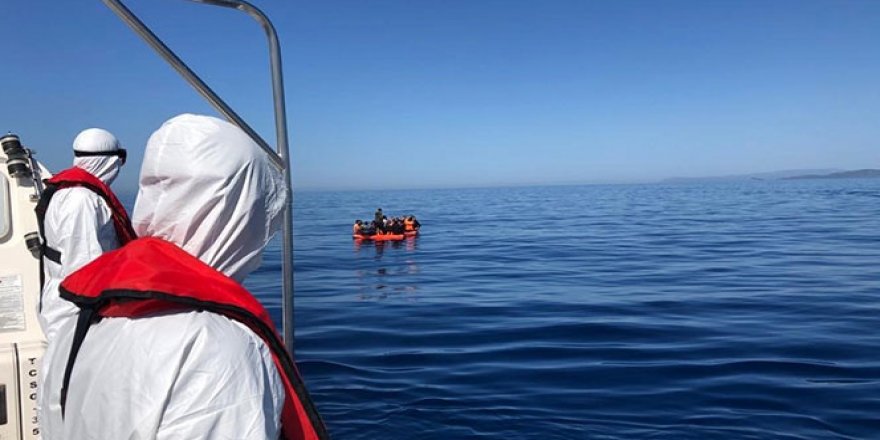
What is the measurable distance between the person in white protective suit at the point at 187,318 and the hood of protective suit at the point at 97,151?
9.26 feet

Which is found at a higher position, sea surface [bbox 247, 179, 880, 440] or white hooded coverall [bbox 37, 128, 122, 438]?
white hooded coverall [bbox 37, 128, 122, 438]

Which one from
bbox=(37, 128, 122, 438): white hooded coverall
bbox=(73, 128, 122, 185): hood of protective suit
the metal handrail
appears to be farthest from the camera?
bbox=(73, 128, 122, 185): hood of protective suit

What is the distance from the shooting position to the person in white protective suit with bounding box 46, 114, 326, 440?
1199mm

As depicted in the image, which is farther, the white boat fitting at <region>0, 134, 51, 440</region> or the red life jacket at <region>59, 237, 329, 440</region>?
the white boat fitting at <region>0, 134, 51, 440</region>

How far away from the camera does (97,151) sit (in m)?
3.98

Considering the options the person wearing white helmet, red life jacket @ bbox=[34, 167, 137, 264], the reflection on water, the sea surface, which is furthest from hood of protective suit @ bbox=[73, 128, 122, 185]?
the reflection on water

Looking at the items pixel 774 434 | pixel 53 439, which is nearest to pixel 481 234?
pixel 774 434

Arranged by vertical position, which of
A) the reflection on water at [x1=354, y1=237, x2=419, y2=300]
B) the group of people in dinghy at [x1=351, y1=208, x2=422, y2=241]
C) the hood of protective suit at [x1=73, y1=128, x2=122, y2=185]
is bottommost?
the reflection on water at [x1=354, y1=237, x2=419, y2=300]

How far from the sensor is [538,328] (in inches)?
373

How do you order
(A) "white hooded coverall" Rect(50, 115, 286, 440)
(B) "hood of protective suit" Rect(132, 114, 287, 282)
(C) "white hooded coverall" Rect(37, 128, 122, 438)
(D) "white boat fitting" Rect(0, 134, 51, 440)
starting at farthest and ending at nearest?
(D) "white boat fitting" Rect(0, 134, 51, 440) → (C) "white hooded coverall" Rect(37, 128, 122, 438) → (B) "hood of protective suit" Rect(132, 114, 287, 282) → (A) "white hooded coverall" Rect(50, 115, 286, 440)

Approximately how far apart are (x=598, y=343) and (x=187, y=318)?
7954 mm

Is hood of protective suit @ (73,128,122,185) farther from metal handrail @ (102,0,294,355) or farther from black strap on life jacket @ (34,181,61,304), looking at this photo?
metal handrail @ (102,0,294,355)

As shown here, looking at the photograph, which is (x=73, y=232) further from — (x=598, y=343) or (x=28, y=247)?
(x=598, y=343)

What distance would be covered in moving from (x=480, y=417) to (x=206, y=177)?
17.2 feet
